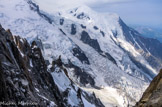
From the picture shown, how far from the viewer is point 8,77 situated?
83.8 feet

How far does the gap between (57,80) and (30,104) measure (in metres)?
46.5

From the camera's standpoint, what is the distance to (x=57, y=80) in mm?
71938

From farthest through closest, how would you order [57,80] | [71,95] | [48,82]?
[57,80] < [71,95] < [48,82]

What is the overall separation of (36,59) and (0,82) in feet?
121

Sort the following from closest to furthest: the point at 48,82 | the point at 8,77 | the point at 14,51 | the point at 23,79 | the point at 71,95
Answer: the point at 8,77 < the point at 23,79 < the point at 14,51 < the point at 48,82 < the point at 71,95

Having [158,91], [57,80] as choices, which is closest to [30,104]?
[158,91]

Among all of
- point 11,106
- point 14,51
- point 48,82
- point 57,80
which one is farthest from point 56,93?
point 11,106

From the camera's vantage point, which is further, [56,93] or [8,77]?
[56,93]

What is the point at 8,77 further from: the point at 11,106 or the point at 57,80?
the point at 57,80

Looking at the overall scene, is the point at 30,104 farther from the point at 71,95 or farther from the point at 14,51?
the point at 71,95

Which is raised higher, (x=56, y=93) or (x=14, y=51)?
(x=14, y=51)

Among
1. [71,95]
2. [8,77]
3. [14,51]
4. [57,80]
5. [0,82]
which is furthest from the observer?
[57,80]

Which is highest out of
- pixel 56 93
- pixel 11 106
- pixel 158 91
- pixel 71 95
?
pixel 158 91

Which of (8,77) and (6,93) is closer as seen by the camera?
(6,93)
